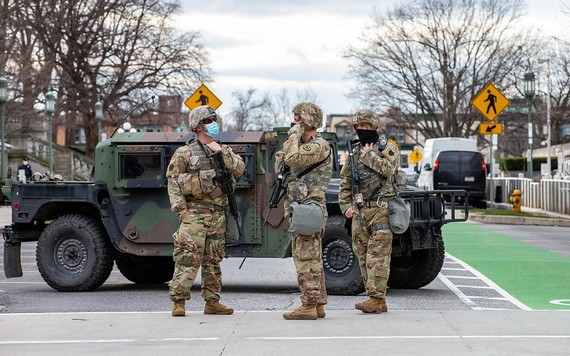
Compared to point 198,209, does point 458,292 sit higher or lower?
lower

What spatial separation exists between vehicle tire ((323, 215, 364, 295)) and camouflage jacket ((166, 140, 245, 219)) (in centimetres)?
280

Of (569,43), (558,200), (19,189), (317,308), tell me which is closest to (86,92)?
(569,43)

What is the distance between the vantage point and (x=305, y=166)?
10781 mm

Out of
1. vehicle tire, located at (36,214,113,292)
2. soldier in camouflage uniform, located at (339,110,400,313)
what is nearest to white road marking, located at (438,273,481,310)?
soldier in camouflage uniform, located at (339,110,400,313)

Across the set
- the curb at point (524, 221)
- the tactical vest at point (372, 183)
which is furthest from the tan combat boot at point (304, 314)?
the curb at point (524, 221)

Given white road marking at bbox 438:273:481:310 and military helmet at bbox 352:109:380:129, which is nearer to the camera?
military helmet at bbox 352:109:380:129

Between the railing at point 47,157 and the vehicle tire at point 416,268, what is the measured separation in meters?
48.2

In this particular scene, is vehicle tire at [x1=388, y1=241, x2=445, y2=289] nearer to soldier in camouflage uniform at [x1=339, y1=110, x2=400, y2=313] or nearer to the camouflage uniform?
soldier in camouflage uniform at [x1=339, y1=110, x2=400, y2=313]

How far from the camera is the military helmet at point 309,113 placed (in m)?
10.8

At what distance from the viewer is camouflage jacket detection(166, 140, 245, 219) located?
35.9 feet

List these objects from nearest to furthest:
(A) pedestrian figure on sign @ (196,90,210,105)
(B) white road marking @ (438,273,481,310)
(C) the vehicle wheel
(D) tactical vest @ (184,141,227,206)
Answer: (D) tactical vest @ (184,141,227,206), (B) white road marking @ (438,273,481,310), (C) the vehicle wheel, (A) pedestrian figure on sign @ (196,90,210,105)

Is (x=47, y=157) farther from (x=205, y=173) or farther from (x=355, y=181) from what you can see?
(x=205, y=173)

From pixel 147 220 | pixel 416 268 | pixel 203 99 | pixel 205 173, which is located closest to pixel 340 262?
pixel 416 268

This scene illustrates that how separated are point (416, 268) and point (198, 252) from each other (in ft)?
13.3
